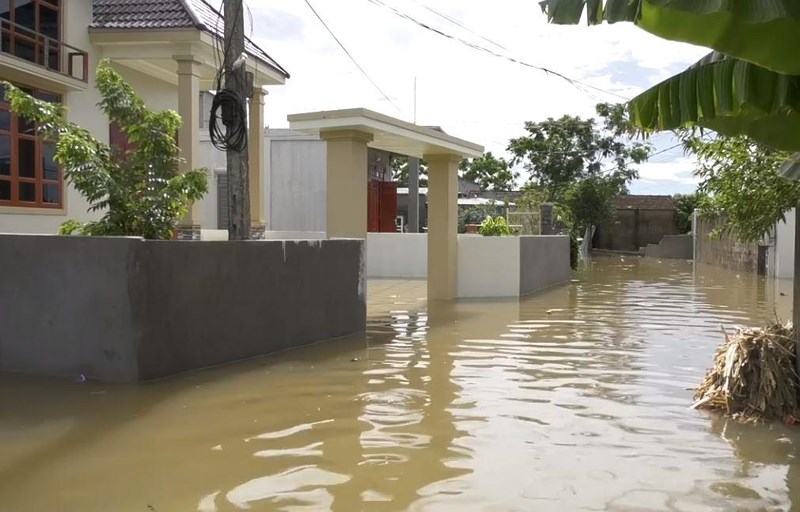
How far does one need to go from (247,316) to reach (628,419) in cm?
488

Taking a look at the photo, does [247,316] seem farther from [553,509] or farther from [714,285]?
[714,285]

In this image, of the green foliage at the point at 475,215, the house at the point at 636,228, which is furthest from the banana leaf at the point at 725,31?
the house at the point at 636,228

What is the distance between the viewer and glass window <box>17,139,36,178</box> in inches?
535

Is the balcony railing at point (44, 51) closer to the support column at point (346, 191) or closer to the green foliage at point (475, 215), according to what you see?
the support column at point (346, 191)

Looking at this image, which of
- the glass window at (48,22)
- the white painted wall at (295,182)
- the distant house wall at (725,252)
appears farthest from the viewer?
the distant house wall at (725,252)

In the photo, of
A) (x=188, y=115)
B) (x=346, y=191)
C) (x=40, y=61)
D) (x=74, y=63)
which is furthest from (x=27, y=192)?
(x=346, y=191)

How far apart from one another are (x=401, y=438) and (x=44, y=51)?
1126 cm

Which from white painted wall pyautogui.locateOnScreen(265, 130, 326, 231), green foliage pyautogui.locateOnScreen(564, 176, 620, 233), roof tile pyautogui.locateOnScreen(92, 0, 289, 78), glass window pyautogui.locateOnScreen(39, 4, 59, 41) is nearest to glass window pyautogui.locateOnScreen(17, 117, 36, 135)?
glass window pyautogui.locateOnScreen(39, 4, 59, 41)

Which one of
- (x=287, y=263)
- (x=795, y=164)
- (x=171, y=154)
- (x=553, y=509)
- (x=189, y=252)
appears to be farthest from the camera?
(x=287, y=263)

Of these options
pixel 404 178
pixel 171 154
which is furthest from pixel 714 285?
pixel 404 178

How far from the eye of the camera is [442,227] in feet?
56.4

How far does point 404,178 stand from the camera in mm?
52750

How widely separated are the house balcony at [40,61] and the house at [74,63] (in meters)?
0.02

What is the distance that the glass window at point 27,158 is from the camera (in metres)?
13.6
